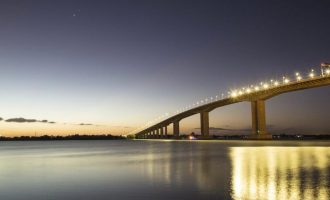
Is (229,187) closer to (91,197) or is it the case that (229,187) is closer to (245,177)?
(245,177)

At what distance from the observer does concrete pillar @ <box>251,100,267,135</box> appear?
98812 mm

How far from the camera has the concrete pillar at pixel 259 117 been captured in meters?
98.8

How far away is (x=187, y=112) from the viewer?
135m

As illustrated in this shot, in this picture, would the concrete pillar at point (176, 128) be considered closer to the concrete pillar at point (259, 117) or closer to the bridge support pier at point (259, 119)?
the bridge support pier at point (259, 119)

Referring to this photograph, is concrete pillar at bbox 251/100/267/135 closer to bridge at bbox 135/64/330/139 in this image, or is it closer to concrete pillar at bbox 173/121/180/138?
bridge at bbox 135/64/330/139

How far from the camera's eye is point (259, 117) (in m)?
98.8

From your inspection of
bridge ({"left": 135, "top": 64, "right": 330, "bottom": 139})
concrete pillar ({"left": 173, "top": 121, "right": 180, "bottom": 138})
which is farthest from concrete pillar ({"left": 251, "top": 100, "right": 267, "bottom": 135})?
concrete pillar ({"left": 173, "top": 121, "right": 180, "bottom": 138})

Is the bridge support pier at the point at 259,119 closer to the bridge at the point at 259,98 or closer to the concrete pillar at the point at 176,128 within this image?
the bridge at the point at 259,98

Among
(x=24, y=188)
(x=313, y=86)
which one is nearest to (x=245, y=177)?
(x=24, y=188)

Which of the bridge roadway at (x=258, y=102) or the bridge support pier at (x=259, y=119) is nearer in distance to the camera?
the bridge roadway at (x=258, y=102)

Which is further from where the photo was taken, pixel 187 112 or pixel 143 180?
pixel 187 112

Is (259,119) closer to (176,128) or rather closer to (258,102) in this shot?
(258,102)

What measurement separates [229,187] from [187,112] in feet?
377

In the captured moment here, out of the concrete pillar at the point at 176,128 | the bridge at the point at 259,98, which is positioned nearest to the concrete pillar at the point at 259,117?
the bridge at the point at 259,98
